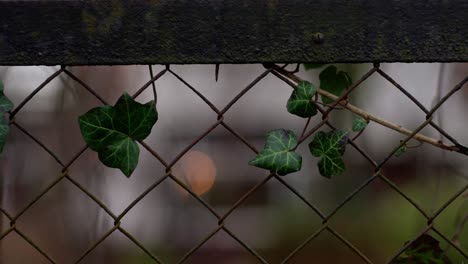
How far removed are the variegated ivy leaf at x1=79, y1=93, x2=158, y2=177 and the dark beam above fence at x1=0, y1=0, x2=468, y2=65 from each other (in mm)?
72

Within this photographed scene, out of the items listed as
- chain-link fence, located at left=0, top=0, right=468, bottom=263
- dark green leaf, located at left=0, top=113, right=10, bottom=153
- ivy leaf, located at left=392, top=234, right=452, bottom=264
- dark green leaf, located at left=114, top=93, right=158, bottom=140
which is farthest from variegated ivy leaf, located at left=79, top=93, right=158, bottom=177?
chain-link fence, located at left=0, top=0, right=468, bottom=263

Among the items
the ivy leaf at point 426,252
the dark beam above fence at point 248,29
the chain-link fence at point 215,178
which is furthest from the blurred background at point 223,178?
the dark beam above fence at point 248,29

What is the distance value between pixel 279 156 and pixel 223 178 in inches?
84.9

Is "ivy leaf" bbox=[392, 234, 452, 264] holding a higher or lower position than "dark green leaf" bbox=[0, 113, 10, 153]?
lower

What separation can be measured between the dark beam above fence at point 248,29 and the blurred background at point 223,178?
Result: 160 centimetres

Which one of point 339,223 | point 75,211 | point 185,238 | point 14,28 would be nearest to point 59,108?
point 75,211

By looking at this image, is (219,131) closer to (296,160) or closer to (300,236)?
(300,236)

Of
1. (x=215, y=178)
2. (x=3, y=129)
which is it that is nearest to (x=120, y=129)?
(x=3, y=129)

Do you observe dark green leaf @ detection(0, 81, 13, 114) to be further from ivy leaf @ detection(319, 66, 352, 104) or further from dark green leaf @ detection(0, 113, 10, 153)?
ivy leaf @ detection(319, 66, 352, 104)

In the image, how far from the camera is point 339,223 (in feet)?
9.80

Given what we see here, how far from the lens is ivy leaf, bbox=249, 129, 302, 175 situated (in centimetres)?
91

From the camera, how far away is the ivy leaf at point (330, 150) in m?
0.95

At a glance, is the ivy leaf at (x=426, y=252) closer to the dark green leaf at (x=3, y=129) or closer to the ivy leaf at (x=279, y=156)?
the ivy leaf at (x=279, y=156)

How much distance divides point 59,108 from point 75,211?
441 millimetres
